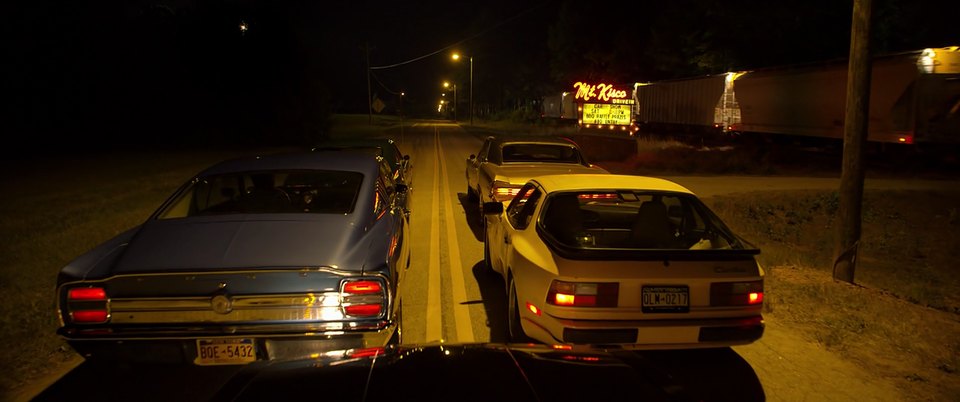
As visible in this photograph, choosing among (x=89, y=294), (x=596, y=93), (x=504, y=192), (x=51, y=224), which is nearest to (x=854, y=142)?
(x=504, y=192)

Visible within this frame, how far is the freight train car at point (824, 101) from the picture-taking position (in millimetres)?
17078

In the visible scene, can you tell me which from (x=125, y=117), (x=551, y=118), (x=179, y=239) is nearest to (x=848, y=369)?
(x=179, y=239)

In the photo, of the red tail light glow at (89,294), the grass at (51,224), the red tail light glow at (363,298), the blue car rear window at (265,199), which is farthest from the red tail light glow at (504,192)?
the red tail light glow at (89,294)

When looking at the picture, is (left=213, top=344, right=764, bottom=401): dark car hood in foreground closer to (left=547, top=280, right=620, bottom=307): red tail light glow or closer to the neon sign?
(left=547, top=280, right=620, bottom=307): red tail light glow

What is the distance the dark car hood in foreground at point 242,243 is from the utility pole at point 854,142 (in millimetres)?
5657

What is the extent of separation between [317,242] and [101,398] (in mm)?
1757

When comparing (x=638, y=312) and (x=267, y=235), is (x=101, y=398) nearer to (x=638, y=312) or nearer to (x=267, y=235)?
(x=267, y=235)

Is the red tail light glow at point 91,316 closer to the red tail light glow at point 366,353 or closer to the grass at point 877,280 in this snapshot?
the red tail light glow at point 366,353

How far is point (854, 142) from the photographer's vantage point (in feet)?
22.7

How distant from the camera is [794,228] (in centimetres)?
1231

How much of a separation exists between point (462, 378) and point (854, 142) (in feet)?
21.3

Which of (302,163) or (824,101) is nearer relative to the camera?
(302,163)

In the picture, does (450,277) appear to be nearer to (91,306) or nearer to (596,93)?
(91,306)

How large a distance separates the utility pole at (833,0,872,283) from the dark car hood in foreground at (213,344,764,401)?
18.9 ft
